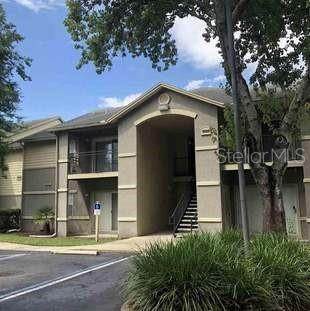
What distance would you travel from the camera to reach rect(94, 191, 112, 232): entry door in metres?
26.8

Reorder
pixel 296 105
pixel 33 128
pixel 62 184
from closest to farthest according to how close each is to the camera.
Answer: pixel 296 105, pixel 62 184, pixel 33 128

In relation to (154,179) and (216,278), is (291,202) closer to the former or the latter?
(154,179)

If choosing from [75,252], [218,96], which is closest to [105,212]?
[218,96]

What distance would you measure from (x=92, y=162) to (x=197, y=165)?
7592 millimetres

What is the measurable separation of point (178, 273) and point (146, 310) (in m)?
0.75

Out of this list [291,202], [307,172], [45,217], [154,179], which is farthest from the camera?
[45,217]

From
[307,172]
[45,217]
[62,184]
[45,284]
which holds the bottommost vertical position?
[45,284]

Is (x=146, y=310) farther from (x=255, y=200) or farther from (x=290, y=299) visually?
(x=255, y=200)

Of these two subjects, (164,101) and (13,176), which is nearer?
(164,101)

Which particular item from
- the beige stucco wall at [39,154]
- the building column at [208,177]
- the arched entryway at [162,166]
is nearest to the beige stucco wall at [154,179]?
the arched entryway at [162,166]

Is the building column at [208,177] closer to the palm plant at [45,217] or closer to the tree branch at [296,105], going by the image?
the tree branch at [296,105]

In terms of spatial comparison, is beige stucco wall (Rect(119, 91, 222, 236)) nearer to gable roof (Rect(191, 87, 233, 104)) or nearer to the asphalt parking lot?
gable roof (Rect(191, 87, 233, 104))

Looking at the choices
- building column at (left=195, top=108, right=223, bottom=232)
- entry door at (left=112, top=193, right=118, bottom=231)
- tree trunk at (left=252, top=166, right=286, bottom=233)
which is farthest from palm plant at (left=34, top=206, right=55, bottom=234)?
tree trunk at (left=252, top=166, right=286, bottom=233)

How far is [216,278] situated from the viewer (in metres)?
7.31
